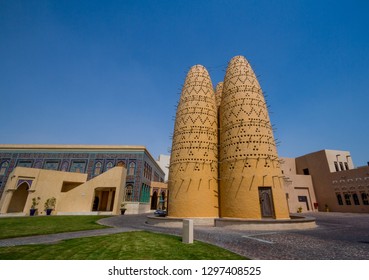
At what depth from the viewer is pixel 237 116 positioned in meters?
16.6

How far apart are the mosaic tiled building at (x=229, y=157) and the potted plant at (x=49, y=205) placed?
19.6 meters

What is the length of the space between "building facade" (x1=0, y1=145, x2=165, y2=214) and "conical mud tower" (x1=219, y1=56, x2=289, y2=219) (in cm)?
2002

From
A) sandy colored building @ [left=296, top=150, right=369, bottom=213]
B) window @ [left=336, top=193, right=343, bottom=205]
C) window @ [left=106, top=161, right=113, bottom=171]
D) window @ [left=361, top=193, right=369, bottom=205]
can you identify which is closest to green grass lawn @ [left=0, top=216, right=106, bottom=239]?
window @ [left=106, top=161, right=113, bottom=171]

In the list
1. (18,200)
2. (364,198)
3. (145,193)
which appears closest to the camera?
(364,198)

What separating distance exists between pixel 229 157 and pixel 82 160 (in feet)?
95.1

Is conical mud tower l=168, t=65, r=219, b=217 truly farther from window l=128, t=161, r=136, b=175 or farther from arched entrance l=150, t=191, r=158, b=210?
arched entrance l=150, t=191, r=158, b=210

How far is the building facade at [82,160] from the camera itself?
32778 millimetres

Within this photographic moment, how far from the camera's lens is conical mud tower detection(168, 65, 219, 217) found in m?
15.6

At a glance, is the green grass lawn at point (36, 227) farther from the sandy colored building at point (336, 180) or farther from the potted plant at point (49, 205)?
the sandy colored building at point (336, 180)

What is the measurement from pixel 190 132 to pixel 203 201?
249 inches

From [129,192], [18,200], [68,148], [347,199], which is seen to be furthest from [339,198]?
[18,200]

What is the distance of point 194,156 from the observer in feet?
54.5

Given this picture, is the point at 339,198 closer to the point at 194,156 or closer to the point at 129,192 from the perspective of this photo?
the point at 194,156

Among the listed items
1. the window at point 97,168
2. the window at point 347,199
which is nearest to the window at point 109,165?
the window at point 97,168
